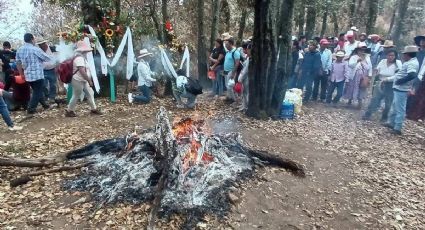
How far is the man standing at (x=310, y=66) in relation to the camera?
10.5m

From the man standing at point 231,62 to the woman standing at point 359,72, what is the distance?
11.6 ft

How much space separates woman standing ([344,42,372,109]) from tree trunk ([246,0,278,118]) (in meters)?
3.34

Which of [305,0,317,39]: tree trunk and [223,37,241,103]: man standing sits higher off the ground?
[305,0,317,39]: tree trunk

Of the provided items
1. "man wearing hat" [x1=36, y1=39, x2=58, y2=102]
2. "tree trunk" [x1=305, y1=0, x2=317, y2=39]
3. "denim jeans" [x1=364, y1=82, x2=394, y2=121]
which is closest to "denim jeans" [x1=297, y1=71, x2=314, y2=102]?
"denim jeans" [x1=364, y1=82, x2=394, y2=121]

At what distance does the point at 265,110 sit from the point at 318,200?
3.91 m

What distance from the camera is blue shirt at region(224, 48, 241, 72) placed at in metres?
9.90

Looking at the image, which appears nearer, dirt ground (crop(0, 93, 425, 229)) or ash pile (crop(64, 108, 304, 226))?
dirt ground (crop(0, 93, 425, 229))

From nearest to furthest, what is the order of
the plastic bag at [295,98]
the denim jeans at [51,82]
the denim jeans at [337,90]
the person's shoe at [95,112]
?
the person's shoe at [95,112], the plastic bag at [295,98], the denim jeans at [51,82], the denim jeans at [337,90]

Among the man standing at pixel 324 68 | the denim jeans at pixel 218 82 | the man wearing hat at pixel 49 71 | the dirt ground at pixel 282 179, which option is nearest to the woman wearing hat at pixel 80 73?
the dirt ground at pixel 282 179

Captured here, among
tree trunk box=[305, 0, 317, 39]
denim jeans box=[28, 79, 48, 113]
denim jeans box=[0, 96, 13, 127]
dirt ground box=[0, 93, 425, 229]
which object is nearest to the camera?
dirt ground box=[0, 93, 425, 229]

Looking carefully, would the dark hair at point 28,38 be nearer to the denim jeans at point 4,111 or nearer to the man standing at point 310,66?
the denim jeans at point 4,111

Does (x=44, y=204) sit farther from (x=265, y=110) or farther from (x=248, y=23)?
(x=248, y=23)

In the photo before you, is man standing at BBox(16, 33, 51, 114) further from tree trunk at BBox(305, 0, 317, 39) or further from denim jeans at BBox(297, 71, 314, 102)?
tree trunk at BBox(305, 0, 317, 39)

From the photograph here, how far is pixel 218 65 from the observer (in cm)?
1090
